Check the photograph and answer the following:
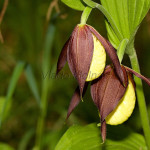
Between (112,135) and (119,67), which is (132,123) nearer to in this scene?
(112,135)

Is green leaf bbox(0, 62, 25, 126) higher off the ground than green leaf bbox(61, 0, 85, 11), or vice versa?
green leaf bbox(61, 0, 85, 11)

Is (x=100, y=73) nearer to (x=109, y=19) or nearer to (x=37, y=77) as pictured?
(x=109, y=19)

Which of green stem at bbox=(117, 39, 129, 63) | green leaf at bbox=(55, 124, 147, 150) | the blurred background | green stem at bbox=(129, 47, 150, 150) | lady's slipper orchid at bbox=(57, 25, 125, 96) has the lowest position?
the blurred background

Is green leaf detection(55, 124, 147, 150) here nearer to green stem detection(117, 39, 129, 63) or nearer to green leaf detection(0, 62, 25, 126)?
green stem detection(117, 39, 129, 63)

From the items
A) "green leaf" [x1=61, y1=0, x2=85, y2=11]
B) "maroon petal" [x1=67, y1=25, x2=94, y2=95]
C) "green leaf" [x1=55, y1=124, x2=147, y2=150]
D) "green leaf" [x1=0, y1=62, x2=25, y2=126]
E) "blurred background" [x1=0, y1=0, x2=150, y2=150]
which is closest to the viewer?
"maroon petal" [x1=67, y1=25, x2=94, y2=95]

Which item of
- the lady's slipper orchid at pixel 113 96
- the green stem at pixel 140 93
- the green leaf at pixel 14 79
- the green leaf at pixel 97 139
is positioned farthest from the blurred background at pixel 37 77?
the lady's slipper orchid at pixel 113 96

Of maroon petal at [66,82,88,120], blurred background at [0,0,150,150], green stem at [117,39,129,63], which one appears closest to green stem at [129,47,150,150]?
green stem at [117,39,129,63]

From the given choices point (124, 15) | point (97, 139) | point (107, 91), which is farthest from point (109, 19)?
point (97, 139)

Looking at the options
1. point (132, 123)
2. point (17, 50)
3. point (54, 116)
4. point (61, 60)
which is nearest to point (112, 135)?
point (61, 60)

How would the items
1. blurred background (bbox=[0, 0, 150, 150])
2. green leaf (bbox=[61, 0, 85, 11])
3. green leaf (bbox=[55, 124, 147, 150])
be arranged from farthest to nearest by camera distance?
1. blurred background (bbox=[0, 0, 150, 150])
2. green leaf (bbox=[55, 124, 147, 150])
3. green leaf (bbox=[61, 0, 85, 11])
